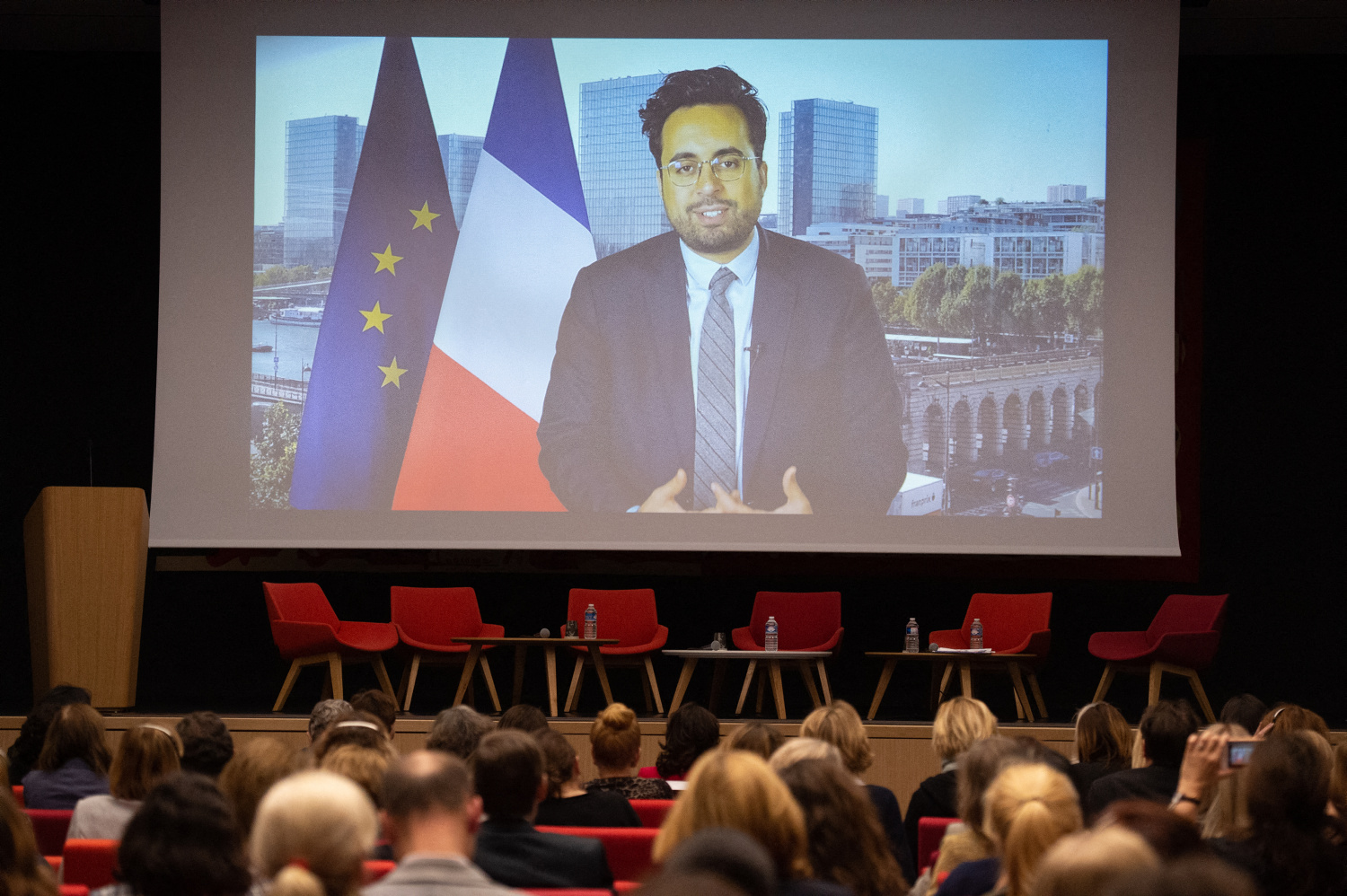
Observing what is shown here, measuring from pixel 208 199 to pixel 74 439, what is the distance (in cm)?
205

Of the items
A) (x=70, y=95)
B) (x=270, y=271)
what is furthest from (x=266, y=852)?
(x=70, y=95)

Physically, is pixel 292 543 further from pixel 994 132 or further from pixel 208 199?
pixel 994 132

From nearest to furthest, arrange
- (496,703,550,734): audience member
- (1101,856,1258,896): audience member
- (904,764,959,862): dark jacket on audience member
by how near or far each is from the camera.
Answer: (1101,856,1258,896): audience member
(904,764,959,862): dark jacket on audience member
(496,703,550,734): audience member

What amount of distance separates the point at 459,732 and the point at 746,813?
2.00 metres

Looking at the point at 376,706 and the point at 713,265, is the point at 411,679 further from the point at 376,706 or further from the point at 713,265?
the point at 713,265

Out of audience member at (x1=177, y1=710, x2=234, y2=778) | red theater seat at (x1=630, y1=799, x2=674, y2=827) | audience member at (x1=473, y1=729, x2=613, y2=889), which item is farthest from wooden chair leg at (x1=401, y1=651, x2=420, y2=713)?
audience member at (x1=473, y1=729, x2=613, y2=889)

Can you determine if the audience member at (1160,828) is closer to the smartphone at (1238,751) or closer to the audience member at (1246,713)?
the smartphone at (1238,751)

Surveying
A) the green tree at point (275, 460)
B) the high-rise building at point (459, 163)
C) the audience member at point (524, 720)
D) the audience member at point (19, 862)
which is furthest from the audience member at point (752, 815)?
the high-rise building at point (459, 163)

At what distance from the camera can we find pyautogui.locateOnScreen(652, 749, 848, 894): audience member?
1.96 metres

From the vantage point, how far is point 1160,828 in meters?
1.79

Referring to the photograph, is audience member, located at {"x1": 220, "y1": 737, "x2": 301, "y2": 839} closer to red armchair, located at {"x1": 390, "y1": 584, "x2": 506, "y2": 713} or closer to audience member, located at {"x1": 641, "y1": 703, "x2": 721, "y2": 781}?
audience member, located at {"x1": 641, "y1": 703, "x2": 721, "y2": 781}

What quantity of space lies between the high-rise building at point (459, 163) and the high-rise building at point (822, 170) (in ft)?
5.93

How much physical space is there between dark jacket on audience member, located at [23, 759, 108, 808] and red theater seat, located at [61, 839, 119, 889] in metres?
1.03

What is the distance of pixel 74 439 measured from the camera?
8.39 metres
